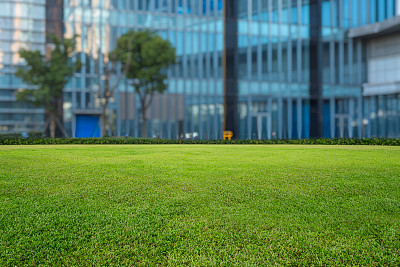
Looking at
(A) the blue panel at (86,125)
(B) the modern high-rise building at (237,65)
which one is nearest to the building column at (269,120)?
(B) the modern high-rise building at (237,65)

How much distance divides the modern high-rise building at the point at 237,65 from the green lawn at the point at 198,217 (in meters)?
23.0

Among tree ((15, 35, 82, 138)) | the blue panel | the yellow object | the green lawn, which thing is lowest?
the green lawn

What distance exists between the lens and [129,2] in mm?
30469

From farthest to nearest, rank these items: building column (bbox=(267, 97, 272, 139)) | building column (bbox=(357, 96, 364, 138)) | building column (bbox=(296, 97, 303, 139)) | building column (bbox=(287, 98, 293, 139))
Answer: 1. building column (bbox=(357, 96, 364, 138))
2. building column (bbox=(296, 97, 303, 139))
3. building column (bbox=(287, 98, 293, 139))
4. building column (bbox=(267, 97, 272, 139))

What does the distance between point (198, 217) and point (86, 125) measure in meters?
27.0

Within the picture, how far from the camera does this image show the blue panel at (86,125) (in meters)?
29.6

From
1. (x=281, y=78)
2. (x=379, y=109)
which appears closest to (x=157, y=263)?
(x=281, y=78)

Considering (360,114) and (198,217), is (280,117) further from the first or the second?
(198,217)

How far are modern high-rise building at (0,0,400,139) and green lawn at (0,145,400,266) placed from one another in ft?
75.3

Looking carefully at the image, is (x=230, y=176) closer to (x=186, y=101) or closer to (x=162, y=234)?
(x=162, y=234)

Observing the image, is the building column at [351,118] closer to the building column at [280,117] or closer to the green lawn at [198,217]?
the building column at [280,117]

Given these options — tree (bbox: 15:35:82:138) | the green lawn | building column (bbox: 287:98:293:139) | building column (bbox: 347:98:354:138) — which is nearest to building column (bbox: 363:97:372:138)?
building column (bbox: 347:98:354:138)

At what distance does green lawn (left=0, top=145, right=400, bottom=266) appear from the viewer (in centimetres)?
386

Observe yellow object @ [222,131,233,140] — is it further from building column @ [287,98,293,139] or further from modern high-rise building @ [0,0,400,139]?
building column @ [287,98,293,139]
